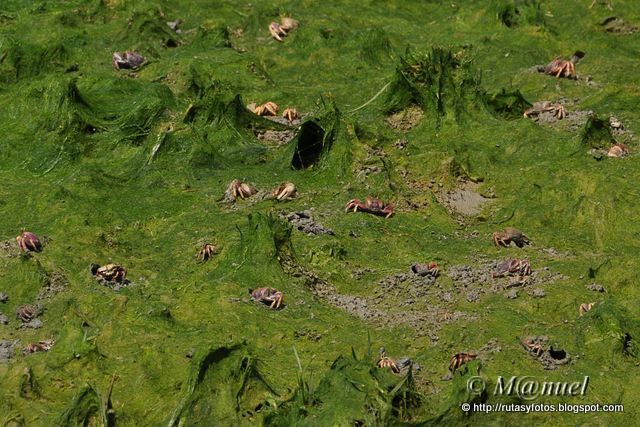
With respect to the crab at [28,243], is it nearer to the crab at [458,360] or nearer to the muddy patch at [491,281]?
the muddy patch at [491,281]

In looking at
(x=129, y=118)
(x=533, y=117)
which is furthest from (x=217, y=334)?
(x=533, y=117)

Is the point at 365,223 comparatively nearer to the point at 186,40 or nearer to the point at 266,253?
the point at 266,253

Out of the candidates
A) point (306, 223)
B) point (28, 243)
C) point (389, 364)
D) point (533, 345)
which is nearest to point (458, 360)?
point (389, 364)

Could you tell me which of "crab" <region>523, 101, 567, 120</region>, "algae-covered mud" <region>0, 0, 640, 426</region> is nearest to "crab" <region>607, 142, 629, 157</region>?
"algae-covered mud" <region>0, 0, 640, 426</region>

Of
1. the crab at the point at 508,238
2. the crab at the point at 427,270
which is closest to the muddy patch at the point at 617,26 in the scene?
the crab at the point at 508,238

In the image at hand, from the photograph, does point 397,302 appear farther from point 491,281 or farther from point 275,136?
point 275,136
